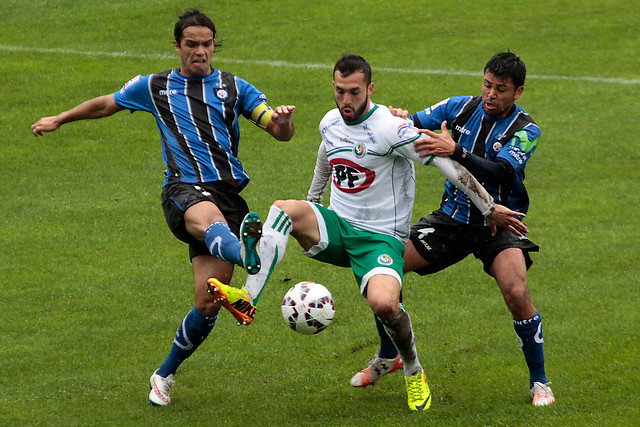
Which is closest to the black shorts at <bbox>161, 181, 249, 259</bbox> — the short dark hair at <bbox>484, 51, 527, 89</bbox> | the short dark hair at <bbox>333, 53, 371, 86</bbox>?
the short dark hair at <bbox>333, 53, 371, 86</bbox>

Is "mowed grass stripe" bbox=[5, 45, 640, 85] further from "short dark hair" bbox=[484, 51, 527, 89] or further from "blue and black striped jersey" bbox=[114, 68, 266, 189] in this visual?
"blue and black striped jersey" bbox=[114, 68, 266, 189]

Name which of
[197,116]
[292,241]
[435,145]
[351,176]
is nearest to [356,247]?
[351,176]

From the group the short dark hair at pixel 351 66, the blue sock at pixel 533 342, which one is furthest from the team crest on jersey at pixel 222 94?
the blue sock at pixel 533 342

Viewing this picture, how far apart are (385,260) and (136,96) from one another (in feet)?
8.56

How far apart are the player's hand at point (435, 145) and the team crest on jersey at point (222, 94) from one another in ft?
5.76

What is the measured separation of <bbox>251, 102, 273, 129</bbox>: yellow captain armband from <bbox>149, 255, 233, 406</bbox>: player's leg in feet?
4.02

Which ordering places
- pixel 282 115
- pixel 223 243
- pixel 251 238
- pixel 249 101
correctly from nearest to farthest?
1. pixel 251 238
2. pixel 223 243
3. pixel 282 115
4. pixel 249 101

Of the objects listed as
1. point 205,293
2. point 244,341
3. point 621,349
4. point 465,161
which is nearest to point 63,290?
point 244,341

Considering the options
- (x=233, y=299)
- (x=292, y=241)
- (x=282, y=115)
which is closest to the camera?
(x=233, y=299)

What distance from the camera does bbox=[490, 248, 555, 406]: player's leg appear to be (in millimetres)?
7238

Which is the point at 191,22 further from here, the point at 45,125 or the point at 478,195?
the point at 478,195

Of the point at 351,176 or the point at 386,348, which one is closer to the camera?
the point at 351,176

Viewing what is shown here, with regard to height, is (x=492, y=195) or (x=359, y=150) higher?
(x=359, y=150)

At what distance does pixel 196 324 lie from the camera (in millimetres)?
7648
